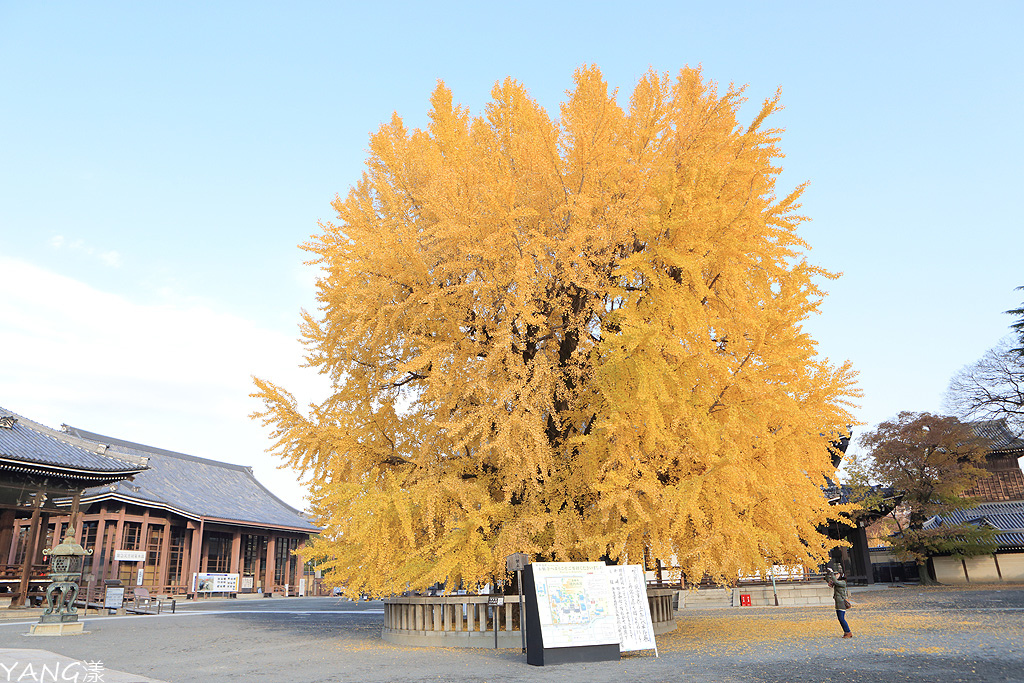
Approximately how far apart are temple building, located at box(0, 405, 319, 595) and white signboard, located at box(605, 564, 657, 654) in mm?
15425

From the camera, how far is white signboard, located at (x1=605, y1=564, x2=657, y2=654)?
346 inches

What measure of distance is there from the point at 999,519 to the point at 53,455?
4613cm

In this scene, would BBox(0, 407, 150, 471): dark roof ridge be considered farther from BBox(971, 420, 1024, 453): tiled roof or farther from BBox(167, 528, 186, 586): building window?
BBox(971, 420, 1024, 453): tiled roof

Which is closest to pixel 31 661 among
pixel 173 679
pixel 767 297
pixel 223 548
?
pixel 173 679

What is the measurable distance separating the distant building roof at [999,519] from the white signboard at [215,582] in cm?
3643

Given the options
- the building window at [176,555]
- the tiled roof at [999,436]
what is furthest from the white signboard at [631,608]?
the tiled roof at [999,436]

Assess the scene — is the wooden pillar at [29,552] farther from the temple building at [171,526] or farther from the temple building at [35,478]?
the temple building at [171,526]

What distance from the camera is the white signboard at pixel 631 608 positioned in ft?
28.8

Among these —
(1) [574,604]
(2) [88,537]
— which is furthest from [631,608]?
(2) [88,537]

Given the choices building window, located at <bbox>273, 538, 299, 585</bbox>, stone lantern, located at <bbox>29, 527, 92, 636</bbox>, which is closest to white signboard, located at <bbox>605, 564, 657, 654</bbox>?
stone lantern, located at <bbox>29, 527, 92, 636</bbox>

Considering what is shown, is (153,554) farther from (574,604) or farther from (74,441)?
(574,604)

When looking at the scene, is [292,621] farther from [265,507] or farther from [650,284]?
[265,507]

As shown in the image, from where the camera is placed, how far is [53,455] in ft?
64.5

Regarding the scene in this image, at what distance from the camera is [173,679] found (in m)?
7.19
